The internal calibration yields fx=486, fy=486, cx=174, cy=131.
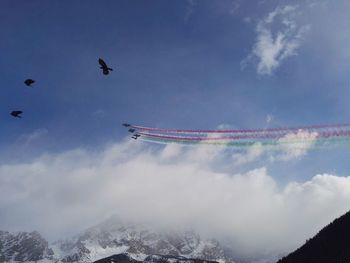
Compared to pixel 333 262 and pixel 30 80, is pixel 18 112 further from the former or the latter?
pixel 333 262

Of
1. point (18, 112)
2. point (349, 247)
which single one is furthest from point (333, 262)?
point (18, 112)

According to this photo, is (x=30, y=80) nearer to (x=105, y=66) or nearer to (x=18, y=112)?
(x=18, y=112)

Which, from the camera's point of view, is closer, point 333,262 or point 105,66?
point 105,66

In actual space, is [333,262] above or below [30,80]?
below

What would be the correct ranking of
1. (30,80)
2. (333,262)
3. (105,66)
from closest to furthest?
(105,66) < (30,80) < (333,262)

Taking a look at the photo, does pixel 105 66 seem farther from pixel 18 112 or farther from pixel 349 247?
pixel 349 247

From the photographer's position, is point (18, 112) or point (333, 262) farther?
point (333, 262)

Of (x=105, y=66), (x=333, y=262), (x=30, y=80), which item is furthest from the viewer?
(x=333, y=262)

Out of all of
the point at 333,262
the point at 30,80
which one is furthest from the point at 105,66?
the point at 333,262
